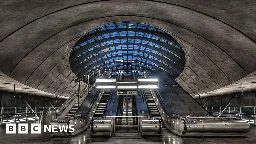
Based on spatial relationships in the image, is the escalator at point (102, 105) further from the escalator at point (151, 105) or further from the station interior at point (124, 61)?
the escalator at point (151, 105)

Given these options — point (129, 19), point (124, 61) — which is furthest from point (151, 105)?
point (129, 19)

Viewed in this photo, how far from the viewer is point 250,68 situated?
17.7m

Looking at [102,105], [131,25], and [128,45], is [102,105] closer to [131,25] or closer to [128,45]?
[131,25]

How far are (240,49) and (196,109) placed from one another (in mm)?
5805

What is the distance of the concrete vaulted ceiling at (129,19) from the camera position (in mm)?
12781

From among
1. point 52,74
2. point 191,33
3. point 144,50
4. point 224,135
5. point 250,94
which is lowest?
→ point 224,135

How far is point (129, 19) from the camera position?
20578 millimetres

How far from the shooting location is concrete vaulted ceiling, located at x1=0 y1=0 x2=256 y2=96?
503 inches

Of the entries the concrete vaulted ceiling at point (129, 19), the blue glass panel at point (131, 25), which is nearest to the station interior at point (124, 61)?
the concrete vaulted ceiling at point (129, 19)

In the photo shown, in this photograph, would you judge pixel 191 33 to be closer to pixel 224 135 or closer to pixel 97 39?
pixel 224 135

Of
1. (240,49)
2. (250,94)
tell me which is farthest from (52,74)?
(250,94)

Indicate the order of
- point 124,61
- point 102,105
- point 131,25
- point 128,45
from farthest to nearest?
point 128,45, point 131,25, point 124,61, point 102,105

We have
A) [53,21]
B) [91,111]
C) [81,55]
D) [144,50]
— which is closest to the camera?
[53,21]

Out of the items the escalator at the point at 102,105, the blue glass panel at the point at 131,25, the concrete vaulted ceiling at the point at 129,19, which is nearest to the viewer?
the concrete vaulted ceiling at the point at 129,19
